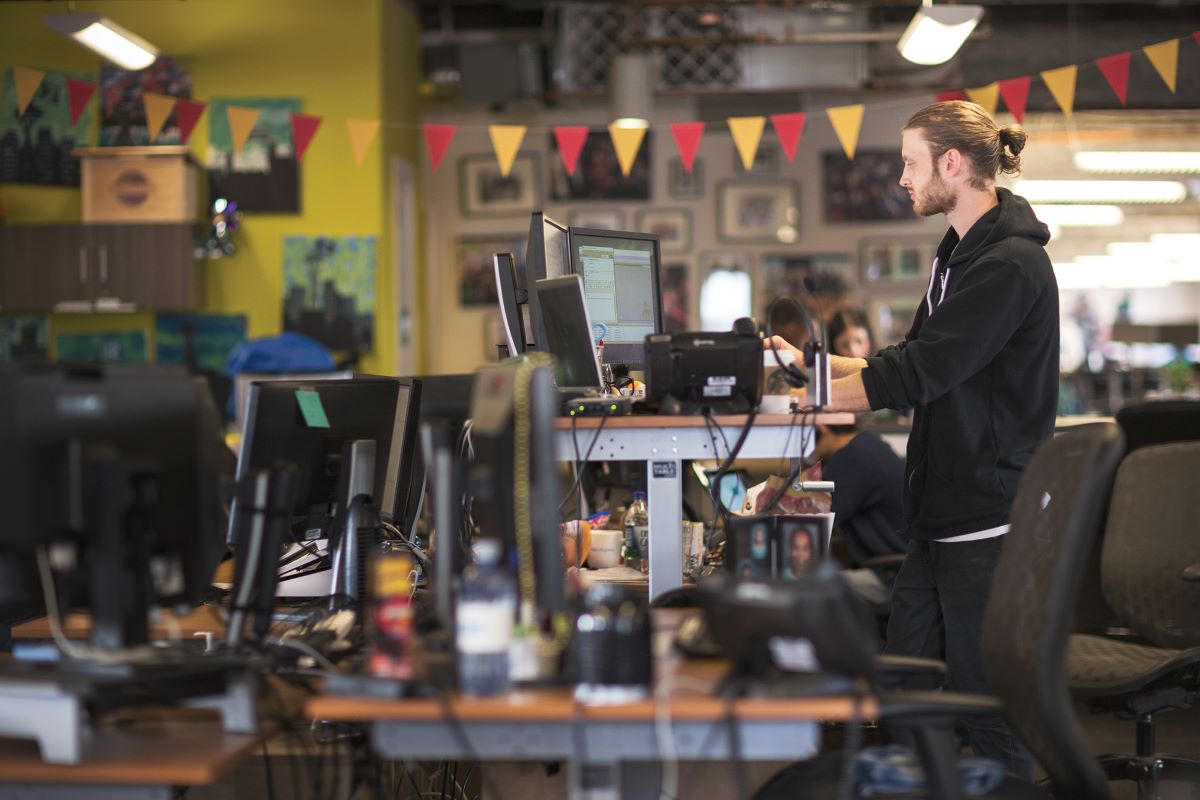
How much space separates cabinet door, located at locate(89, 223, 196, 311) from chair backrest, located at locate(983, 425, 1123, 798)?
5814 millimetres

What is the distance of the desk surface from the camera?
5.54 ft

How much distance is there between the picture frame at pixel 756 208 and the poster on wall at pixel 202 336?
10.6ft

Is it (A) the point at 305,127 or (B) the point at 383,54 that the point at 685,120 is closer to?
(B) the point at 383,54

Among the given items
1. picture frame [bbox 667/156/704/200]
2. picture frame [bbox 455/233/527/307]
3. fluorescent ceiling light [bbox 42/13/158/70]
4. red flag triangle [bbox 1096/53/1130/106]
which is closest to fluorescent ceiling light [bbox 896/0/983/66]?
red flag triangle [bbox 1096/53/1130/106]

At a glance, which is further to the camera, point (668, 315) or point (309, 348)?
point (668, 315)

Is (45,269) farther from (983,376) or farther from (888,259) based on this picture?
(983,376)

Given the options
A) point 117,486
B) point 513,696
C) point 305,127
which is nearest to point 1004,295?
point 513,696

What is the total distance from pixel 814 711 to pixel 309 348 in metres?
5.41

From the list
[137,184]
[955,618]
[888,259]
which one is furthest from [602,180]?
[955,618]

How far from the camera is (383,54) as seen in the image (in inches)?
287

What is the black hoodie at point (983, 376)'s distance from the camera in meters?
2.58

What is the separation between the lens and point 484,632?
167cm

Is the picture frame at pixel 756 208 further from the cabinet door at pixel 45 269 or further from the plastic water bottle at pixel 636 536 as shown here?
the plastic water bottle at pixel 636 536

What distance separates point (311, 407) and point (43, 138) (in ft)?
18.8
